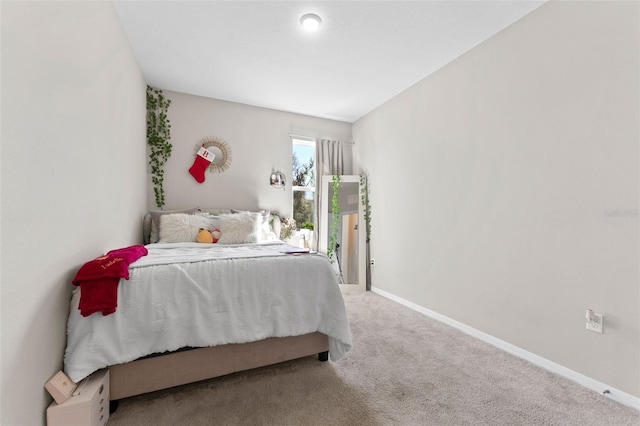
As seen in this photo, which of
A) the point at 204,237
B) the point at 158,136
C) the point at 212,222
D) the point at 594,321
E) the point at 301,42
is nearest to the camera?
the point at 594,321

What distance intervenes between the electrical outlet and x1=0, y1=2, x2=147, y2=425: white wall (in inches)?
113

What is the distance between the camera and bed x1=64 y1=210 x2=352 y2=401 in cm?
137

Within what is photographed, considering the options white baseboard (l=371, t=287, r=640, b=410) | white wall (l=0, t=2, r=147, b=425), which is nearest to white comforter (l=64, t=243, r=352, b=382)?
white wall (l=0, t=2, r=147, b=425)

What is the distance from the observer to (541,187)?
203cm

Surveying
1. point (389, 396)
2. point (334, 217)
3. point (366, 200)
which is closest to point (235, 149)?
point (334, 217)

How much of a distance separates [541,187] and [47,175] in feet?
9.66

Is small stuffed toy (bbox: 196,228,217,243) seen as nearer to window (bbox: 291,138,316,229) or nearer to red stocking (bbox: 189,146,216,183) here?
red stocking (bbox: 189,146,216,183)

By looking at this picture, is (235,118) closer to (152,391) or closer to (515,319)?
(152,391)

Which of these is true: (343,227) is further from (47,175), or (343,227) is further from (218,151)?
(47,175)

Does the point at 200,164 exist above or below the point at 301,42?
below

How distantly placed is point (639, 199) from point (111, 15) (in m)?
3.67

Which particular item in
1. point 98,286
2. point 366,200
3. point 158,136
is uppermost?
point 158,136

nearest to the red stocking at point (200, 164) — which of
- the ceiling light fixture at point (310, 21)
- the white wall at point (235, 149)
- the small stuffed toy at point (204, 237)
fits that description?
the white wall at point (235, 149)

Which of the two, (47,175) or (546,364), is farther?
(546,364)
